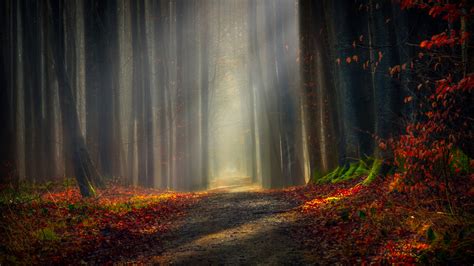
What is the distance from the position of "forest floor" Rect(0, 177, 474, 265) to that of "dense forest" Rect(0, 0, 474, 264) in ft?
0.14

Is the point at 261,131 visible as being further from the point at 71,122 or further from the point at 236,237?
the point at 236,237

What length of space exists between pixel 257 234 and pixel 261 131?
60.1 ft

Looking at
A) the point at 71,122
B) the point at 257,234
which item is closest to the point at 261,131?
the point at 71,122

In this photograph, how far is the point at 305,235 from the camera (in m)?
6.96

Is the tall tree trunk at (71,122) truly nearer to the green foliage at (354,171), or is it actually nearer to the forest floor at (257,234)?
the forest floor at (257,234)

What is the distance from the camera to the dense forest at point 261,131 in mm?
5918

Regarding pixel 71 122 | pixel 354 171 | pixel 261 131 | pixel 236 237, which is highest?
pixel 71 122

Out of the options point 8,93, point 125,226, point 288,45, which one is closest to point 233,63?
point 288,45

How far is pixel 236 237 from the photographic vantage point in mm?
7301

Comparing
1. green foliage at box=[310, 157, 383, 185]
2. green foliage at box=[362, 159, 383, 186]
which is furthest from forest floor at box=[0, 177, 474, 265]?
green foliage at box=[310, 157, 383, 185]

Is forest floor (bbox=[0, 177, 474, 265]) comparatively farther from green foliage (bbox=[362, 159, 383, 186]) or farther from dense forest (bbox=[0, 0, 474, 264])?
green foliage (bbox=[362, 159, 383, 186])

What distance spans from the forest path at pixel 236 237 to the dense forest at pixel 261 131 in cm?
6

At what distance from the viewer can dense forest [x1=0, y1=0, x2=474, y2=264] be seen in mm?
5918

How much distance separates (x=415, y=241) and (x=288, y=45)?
1611 cm
